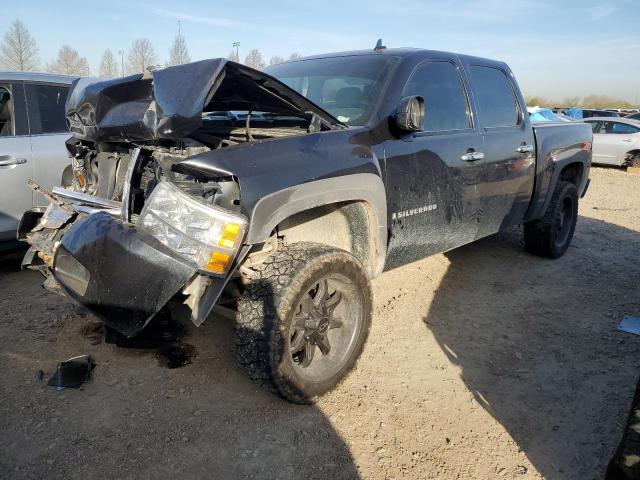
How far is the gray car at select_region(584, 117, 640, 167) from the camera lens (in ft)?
48.7

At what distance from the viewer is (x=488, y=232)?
4.28 m

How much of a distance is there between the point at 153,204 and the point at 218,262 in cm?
41

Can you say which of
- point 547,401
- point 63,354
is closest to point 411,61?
point 547,401

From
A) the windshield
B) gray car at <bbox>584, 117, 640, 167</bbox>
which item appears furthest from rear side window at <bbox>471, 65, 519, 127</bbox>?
gray car at <bbox>584, 117, 640, 167</bbox>

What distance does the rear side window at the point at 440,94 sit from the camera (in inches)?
137

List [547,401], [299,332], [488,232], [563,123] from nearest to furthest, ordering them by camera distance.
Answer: [299,332] < [547,401] < [488,232] < [563,123]

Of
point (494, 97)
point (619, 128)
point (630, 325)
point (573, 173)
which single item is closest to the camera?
point (630, 325)

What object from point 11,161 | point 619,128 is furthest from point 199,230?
point 619,128

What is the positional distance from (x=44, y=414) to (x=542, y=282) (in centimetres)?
429

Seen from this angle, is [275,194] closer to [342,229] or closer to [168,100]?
[168,100]

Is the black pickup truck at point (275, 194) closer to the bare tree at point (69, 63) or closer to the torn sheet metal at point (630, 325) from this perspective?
the torn sheet metal at point (630, 325)

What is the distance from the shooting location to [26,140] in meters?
4.49

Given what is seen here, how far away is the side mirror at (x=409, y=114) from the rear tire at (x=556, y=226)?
9.35 ft

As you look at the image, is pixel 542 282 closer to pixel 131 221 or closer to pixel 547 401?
pixel 547 401
